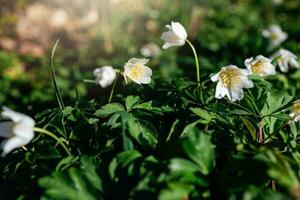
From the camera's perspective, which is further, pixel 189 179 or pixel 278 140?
pixel 278 140

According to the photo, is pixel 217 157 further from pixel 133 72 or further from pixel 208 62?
pixel 208 62

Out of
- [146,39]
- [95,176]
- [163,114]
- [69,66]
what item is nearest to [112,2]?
[146,39]

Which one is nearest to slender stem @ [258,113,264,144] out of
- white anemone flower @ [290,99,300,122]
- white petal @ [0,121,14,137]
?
white anemone flower @ [290,99,300,122]

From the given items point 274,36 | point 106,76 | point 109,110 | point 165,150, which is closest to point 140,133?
point 165,150

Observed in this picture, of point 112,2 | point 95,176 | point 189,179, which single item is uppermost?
point 112,2

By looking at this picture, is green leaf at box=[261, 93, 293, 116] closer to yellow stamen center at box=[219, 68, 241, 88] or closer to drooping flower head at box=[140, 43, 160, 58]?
yellow stamen center at box=[219, 68, 241, 88]

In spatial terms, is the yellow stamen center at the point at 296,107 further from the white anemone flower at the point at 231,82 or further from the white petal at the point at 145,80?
the white petal at the point at 145,80

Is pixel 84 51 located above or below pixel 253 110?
above
